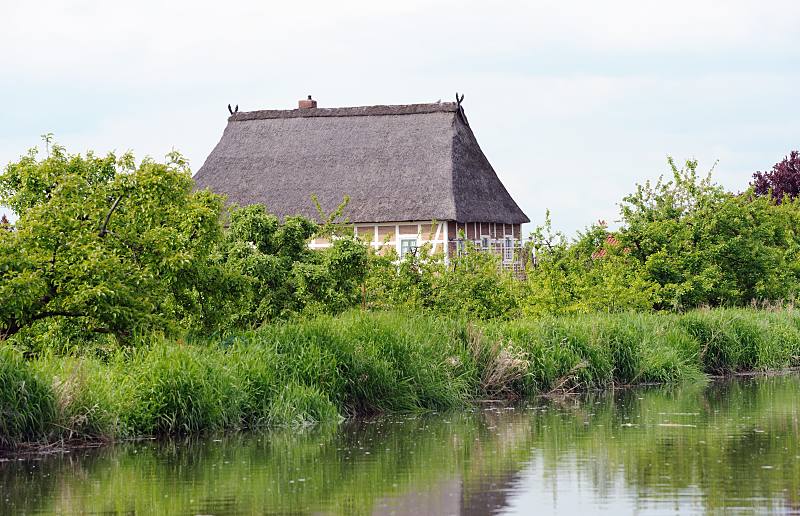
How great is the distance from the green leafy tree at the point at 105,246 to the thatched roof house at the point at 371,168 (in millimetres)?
32201

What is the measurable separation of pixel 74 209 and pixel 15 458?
4607mm

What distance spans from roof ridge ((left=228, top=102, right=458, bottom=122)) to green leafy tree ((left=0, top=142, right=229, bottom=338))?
38.4 metres

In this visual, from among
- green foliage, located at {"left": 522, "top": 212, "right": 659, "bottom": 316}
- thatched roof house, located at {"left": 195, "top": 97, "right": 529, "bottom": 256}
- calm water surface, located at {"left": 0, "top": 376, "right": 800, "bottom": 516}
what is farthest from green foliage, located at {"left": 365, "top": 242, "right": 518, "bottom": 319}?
Result: thatched roof house, located at {"left": 195, "top": 97, "right": 529, "bottom": 256}

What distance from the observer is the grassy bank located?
15.9 meters

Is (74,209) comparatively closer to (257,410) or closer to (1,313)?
(1,313)

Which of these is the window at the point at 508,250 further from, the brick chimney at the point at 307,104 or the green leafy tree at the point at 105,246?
the green leafy tree at the point at 105,246

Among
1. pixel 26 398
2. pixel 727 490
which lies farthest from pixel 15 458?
pixel 727 490

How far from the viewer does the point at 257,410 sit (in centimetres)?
1808

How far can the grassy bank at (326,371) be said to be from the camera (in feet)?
52.1

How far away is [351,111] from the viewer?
60.5m

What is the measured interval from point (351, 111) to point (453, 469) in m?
47.5

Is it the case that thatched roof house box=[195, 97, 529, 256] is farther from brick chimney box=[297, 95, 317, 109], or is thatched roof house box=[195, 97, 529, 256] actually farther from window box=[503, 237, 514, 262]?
window box=[503, 237, 514, 262]

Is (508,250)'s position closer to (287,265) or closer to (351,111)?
(351,111)

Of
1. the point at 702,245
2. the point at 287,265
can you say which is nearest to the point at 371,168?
the point at 702,245
